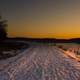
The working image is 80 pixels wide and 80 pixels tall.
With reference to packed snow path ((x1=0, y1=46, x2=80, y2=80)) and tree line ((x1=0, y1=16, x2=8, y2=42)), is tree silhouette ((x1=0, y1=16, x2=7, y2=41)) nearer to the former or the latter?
tree line ((x1=0, y1=16, x2=8, y2=42))

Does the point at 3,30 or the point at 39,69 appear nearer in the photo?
the point at 39,69

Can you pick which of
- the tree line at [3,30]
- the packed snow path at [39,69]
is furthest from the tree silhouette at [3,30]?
the packed snow path at [39,69]

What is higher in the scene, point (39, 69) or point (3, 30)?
point (3, 30)

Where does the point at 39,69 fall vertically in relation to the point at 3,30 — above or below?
below

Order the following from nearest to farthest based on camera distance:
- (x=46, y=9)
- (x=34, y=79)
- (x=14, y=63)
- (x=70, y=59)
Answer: (x=34, y=79) → (x=14, y=63) → (x=70, y=59) → (x=46, y=9)

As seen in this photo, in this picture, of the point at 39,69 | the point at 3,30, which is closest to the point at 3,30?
the point at 3,30

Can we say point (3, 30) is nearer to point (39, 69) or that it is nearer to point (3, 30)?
point (3, 30)

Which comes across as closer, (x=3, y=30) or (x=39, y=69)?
(x=39, y=69)

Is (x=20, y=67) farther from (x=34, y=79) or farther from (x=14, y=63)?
(x=34, y=79)

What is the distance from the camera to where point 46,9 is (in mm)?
7102

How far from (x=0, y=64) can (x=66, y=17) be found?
348cm

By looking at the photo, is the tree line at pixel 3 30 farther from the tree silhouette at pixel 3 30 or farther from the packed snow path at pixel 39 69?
the packed snow path at pixel 39 69

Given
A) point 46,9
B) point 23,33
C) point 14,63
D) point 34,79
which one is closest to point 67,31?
point 46,9

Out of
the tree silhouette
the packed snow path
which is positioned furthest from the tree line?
the packed snow path
